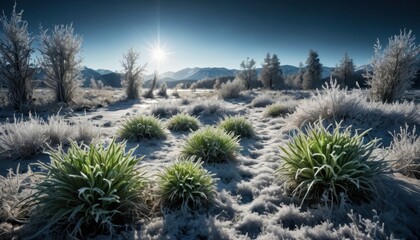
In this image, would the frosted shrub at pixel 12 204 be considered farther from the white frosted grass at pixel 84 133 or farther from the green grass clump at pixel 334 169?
the green grass clump at pixel 334 169

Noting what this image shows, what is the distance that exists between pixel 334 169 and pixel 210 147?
7.23 feet

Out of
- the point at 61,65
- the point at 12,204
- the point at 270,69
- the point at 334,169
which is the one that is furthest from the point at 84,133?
the point at 270,69

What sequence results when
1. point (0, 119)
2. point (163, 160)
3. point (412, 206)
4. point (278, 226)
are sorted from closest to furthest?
point (278, 226) → point (412, 206) → point (163, 160) → point (0, 119)

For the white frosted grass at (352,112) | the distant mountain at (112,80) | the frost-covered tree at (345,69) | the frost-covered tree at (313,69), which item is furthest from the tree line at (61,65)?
the distant mountain at (112,80)

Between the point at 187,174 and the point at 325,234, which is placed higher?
the point at 187,174

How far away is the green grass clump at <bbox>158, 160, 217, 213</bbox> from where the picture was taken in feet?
9.69

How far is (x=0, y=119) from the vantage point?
877 centimetres

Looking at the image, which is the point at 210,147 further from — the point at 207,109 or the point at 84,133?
the point at 207,109

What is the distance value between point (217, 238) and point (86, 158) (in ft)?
5.44

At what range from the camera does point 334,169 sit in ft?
9.70

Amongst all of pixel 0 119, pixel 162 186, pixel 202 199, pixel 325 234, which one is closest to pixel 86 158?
pixel 162 186

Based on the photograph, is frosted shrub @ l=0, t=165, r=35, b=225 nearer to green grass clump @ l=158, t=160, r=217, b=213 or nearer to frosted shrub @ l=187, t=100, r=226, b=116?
green grass clump @ l=158, t=160, r=217, b=213

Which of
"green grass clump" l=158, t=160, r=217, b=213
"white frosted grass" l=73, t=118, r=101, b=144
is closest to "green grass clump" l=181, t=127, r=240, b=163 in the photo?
"green grass clump" l=158, t=160, r=217, b=213

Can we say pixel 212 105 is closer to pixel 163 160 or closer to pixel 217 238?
pixel 163 160
